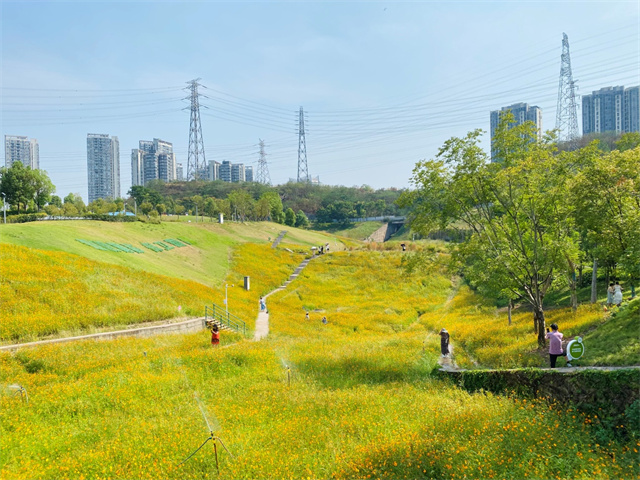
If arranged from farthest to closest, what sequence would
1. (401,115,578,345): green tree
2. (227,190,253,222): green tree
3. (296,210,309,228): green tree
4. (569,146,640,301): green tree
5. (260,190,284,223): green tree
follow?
(296,210,309,228): green tree → (260,190,284,223): green tree → (227,190,253,222): green tree → (401,115,578,345): green tree → (569,146,640,301): green tree

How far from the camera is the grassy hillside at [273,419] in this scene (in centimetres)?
932

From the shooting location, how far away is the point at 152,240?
5147 centimetres

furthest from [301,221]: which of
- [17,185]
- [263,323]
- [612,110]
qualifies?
[263,323]

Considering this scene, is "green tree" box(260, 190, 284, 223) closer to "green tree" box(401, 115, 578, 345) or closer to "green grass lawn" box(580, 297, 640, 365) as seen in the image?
"green tree" box(401, 115, 578, 345)

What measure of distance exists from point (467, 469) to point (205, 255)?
49.3 metres

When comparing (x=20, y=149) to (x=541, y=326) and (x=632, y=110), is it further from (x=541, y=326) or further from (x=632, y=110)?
(x=632, y=110)

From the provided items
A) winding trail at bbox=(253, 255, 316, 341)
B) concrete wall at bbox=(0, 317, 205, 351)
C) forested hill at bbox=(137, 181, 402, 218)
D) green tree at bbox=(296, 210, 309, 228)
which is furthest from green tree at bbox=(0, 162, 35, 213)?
green tree at bbox=(296, 210, 309, 228)

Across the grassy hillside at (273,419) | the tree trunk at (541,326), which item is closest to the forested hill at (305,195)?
the tree trunk at (541,326)

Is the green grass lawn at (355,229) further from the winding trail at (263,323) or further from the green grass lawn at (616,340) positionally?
the green grass lawn at (616,340)

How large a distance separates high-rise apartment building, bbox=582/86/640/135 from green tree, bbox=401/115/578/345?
133 m

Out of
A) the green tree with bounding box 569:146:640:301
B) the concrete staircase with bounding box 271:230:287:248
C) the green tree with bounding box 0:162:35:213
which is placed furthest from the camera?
the concrete staircase with bounding box 271:230:287:248

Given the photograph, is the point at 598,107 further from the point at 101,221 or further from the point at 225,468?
the point at 225,468

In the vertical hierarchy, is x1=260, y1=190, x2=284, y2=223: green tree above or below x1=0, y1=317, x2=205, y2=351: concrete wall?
above

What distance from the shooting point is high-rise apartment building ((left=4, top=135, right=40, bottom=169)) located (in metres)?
156
